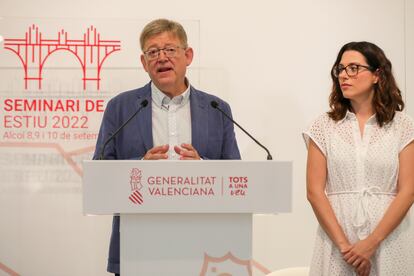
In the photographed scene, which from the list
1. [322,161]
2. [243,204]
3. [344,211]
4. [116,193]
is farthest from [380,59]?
[116,193]

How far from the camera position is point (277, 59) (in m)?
3.81

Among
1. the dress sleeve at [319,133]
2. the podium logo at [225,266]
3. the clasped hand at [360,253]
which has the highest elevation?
the dress sleeve at [319,133]

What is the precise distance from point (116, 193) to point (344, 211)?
1.11 m

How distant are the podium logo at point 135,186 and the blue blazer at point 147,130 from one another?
0.60 m

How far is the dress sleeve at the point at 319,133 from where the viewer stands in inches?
101

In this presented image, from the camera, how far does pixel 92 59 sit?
3676 mm

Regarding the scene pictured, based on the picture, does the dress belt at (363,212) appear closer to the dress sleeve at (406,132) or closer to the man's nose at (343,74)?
the dress sleeve at (406,132)

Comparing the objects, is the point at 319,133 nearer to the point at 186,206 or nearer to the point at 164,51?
the point at 164,51

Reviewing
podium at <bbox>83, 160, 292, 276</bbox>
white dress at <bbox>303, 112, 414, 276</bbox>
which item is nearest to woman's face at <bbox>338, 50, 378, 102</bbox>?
white dress at <bbox>303, 112, 414, 276</bbox>

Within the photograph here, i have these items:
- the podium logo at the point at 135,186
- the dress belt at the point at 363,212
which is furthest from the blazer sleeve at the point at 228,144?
the podium logo at the point at 135,186

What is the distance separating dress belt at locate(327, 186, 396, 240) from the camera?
243cm

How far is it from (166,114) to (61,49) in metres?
1.44

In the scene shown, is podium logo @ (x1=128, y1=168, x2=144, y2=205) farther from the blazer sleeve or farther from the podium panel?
the blazer sleeve

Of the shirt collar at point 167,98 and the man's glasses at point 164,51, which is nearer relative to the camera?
the man's glasses at point 164,51
